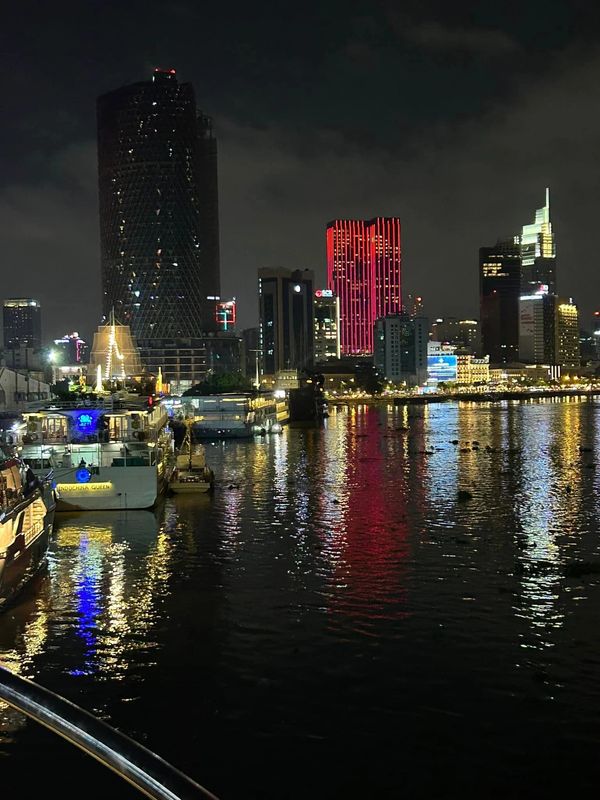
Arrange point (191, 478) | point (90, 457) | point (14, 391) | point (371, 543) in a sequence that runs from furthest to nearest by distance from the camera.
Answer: point (14, 391), point (191, 478), point (90, 457), point (371, 543)

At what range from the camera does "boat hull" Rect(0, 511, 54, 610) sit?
19.6m

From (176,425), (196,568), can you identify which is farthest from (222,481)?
(176,425)

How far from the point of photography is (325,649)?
16891 mm

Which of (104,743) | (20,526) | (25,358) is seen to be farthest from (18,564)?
(25,358)

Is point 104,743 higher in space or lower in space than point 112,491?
higher

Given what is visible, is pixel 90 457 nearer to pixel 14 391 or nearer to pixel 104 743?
pixel 104 743

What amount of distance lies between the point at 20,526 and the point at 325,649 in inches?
366

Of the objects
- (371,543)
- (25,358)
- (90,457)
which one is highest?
(25,358)

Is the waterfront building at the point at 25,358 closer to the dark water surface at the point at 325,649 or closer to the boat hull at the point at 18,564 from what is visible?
the dark water surface at the point at 325,649

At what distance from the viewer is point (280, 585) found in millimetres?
22422

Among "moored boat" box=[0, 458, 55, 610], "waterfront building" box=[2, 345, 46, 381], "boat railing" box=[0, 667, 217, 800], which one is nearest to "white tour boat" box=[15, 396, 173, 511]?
"moored boat" box=[0, 458, 55, 610]

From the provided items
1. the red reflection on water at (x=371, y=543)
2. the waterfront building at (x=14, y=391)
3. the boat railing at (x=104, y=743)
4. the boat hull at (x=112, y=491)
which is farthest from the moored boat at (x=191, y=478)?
the waterfront building at (x=14, y=391)

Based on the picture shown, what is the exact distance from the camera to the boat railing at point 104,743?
289 cm

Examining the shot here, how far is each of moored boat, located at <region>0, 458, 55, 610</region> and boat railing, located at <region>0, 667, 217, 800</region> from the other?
17.2 metres
